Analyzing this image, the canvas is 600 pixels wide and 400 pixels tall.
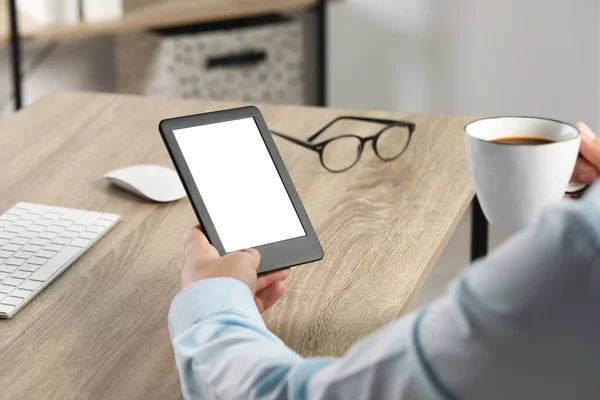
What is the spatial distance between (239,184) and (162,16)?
175cm

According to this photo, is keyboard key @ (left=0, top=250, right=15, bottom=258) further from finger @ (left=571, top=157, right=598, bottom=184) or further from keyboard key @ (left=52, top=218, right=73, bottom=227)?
finger @ (left=571, top=157, right=598, bottom=184)

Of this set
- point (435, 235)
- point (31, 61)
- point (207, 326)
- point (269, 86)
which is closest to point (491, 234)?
point (269, 86)

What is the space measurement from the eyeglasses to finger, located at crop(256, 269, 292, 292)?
0.37m

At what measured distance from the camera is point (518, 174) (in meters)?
0.93

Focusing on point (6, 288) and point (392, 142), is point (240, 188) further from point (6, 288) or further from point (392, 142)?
point (392, 142)

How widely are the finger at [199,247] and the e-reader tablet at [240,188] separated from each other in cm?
2

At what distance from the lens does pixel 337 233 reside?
1.06 m

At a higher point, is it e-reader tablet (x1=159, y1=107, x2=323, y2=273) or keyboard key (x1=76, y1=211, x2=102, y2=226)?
e-reader tablet (x1=159, y1=107, x2=323, y2=273)

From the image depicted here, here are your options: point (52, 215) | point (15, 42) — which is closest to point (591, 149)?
point (52, 215)

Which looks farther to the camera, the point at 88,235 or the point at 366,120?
the point at 366,120

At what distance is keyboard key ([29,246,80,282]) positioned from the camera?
3.10 feet

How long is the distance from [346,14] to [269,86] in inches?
13.9

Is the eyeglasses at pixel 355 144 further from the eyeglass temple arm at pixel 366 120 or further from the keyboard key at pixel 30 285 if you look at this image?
the keyboard key at pixel 30 285

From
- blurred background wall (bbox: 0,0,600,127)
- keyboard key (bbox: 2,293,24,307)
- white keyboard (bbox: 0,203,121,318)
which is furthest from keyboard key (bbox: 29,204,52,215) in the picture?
blurred background wall (bbox: 0,0,600,127)
